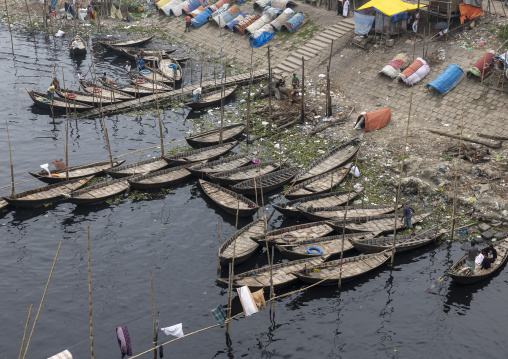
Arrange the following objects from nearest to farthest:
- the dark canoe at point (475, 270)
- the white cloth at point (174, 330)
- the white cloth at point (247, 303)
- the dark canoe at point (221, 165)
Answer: the white cloth at point (174, 330)
the white cloth at point (247, 303)
the dark canoe at point (475, 270)
the dark canoe at point (221, 165)

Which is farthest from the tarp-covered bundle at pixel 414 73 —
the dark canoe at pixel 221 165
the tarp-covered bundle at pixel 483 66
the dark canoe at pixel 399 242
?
the dark canoe at pixel 399 242

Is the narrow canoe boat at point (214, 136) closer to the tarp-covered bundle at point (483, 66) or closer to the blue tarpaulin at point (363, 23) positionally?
the blue tarpaulin at point (363, 23)

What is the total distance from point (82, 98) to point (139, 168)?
1060 cm

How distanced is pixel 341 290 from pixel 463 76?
17.5 metres

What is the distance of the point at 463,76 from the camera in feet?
111

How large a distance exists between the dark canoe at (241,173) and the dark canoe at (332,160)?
1550mm

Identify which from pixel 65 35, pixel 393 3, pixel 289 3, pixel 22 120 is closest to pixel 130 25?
pixel 65 35

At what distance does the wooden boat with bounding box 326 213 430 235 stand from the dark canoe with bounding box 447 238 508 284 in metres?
3.20

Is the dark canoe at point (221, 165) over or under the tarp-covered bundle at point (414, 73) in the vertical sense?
under

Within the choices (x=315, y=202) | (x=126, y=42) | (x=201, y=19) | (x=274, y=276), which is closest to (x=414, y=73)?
(x=315, y=202)

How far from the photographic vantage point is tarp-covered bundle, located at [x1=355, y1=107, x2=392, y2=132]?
32.1 meters

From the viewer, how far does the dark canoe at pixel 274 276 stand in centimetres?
2192

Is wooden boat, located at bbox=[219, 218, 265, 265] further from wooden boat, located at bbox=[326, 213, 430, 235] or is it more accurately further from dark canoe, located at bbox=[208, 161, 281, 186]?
dark canoe, located at bbox=[208, 161, 281, 186]

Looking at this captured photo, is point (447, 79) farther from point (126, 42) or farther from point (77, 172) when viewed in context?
point (126, 42)
